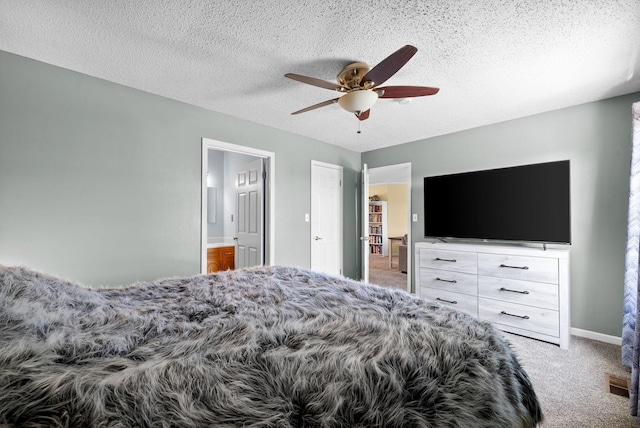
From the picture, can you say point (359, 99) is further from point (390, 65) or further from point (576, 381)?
point (576, 381)

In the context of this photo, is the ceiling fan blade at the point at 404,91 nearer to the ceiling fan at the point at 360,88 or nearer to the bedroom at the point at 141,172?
the ceiling fan at the point at 360,88

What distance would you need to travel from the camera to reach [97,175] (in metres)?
2.40

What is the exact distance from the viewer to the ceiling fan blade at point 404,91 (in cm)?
207

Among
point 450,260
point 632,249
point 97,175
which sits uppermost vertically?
point 97,175

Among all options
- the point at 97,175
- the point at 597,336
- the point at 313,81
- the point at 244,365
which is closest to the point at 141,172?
the point at 97,175

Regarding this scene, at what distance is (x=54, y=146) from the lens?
87.1 inches

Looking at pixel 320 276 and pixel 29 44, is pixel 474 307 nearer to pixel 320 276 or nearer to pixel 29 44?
pixel 320 276

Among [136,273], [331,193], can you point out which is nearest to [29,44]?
[136,273]

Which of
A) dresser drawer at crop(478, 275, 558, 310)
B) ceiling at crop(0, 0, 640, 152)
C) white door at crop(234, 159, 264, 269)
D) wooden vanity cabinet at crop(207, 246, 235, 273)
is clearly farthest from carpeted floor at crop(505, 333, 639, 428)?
wooden vanity cabinet at crop(207, 246, 235, 273)

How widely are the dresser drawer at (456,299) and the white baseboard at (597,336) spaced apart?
0.94 meters

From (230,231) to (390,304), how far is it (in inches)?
158

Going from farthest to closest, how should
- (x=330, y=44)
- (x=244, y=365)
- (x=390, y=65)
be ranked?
1. (x=330, y=44)
2. (x=390, y=65)
3. (x=244, y=365)

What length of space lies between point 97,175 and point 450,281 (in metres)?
3.77

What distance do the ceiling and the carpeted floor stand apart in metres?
2.38
